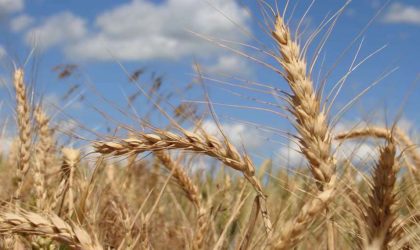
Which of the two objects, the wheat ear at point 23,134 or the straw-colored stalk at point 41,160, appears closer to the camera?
the straw-colored stalk at point 41,160

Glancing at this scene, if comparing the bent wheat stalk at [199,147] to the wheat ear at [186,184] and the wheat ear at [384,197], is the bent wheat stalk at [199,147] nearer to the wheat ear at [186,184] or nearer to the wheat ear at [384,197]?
the wheat ear at [384,197]

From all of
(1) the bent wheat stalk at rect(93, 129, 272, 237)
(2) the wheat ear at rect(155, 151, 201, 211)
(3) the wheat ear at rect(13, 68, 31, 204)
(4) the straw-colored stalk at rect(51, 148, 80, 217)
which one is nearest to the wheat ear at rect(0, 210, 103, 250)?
(1) the bent wheat stalk at rect(93, 129, 272, 237)

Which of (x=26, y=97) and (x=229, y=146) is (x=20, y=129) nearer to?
(x=26, y=97)

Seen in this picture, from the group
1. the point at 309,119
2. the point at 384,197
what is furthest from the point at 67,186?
the point at 384,197

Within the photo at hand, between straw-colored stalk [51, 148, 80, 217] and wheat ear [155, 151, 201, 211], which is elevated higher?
wheat ear [155, 151, 201, 211]

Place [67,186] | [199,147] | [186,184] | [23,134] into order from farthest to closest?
[186,184], [23,134], [67,186], [199,147]

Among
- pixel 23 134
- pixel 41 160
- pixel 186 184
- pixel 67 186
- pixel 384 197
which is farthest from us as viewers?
pixel 41 160

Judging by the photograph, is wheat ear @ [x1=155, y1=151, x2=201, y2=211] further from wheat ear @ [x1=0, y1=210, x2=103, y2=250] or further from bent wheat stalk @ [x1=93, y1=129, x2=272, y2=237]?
wheat ear @ [x1=0, y1=210, x2=103, y2=250]

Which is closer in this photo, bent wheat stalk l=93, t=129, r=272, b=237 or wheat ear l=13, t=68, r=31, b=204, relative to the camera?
bent wheat stalk l=93, t=129, r=272, b=237

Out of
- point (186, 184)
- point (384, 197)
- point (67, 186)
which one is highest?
point (186, 184)

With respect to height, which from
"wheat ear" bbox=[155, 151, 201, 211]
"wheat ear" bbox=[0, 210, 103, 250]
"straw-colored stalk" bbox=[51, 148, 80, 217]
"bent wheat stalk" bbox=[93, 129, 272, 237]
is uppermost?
"wheat ear" bbox=[155, 151, 201, 211]

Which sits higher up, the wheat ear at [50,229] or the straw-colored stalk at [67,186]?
the straw-colored stalk at [67,186]

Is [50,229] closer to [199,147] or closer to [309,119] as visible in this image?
[199,147]

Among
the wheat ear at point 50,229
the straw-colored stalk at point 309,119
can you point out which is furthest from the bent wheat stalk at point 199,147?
the wheat ear at point 50,229
